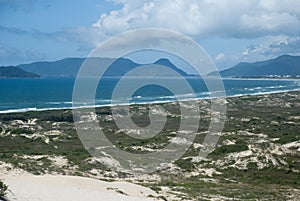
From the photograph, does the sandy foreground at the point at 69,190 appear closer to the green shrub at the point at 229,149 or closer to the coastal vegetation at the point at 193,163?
the coastal vegetation at the point at 193,163

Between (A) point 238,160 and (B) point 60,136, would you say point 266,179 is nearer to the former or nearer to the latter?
(A) point 238,160

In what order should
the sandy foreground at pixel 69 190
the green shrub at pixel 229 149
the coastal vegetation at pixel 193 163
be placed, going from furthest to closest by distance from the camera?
the green shrub at pixel 229 149, the coastal vegetation at pixel 193 163, the sandy foreground at pixel 69 190

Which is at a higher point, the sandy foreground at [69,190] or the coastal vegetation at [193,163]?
the sandy foreground at [69,190]

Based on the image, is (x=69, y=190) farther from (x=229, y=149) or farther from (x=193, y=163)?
(x=229, y=149)

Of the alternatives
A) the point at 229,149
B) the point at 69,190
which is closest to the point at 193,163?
the point at 229,149

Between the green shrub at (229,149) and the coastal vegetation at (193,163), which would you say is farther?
the green shrub at (229,149)

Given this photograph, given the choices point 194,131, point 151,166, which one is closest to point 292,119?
point 194,131

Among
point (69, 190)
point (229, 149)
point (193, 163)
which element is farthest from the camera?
point (229, 149)

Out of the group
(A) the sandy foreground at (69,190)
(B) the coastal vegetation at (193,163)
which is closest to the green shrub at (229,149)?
(B) the coastal vegetation at (193,163)

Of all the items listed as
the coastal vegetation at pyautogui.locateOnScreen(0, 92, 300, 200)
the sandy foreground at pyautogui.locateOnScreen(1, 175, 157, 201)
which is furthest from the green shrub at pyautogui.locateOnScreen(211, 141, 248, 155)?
the sandy foreground at pyautogui.locateOnScreen(1, 175, 157, 201)
